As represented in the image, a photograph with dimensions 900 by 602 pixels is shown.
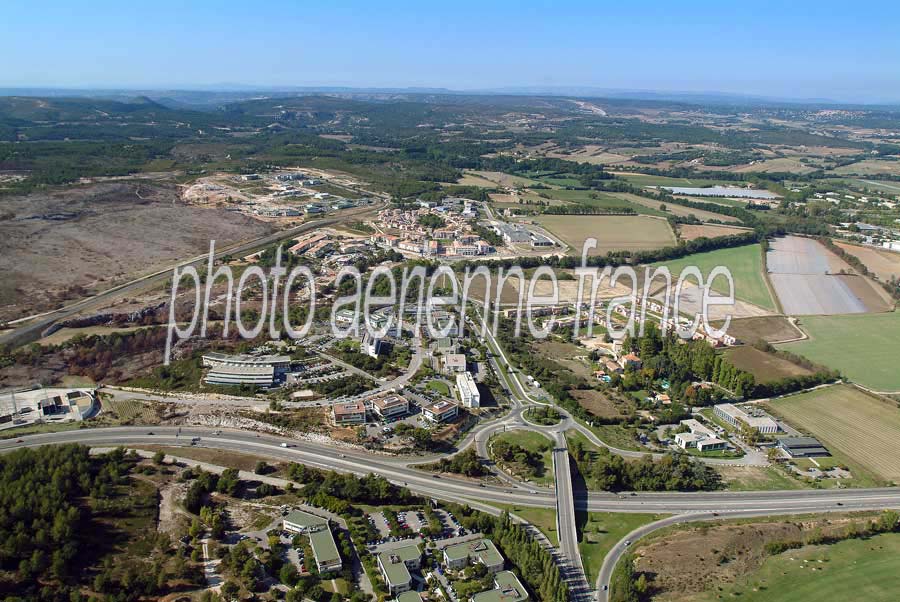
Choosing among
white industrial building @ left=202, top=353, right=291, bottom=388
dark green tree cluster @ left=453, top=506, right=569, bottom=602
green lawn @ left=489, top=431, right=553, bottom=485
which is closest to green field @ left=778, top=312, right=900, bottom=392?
green lawn @ left=489, top=431, right=553, bottom=485

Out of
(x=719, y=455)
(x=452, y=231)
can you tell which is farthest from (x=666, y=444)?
(x=452, y=231)

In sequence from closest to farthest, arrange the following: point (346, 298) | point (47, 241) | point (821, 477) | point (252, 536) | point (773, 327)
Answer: point (252, 536) → point (821, 477) → point (773, 327) → point (346, 298) → point (47, 241)

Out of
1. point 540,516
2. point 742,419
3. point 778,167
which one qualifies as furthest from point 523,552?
point 778,167

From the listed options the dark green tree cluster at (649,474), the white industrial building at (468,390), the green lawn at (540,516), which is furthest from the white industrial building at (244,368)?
the dark green tree cluster at (649,474)

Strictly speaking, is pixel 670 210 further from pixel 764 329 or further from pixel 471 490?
pixel 471 490

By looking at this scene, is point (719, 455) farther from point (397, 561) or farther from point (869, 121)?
point (869, 121)

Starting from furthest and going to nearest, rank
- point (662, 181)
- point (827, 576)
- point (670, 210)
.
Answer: point (662, 181) < point (670, 210) < point (827, 576)
